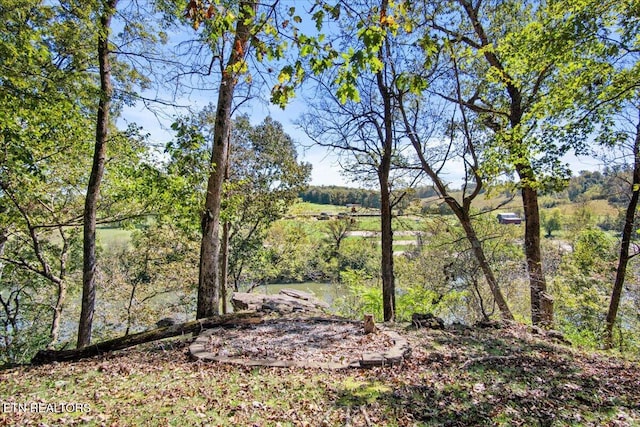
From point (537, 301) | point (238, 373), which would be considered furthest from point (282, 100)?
point (537, 301)

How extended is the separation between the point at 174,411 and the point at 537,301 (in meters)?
7.87

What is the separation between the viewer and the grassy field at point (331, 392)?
8.84 ft

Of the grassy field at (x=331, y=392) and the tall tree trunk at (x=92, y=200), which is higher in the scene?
the tall tree trunk at (x=92, y=200)

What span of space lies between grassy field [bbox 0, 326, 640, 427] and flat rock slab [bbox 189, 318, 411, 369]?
183 millimetres

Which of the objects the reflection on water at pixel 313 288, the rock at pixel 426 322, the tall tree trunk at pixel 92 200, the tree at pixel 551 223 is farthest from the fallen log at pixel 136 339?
the tree at pixel 551 223

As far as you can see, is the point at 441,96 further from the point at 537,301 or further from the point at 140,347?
the point at 140,347

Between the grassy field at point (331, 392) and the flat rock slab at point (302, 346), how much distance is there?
18cm

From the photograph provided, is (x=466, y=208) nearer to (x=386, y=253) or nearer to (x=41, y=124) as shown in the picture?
(x=386, y=253)

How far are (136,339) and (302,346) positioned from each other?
2355mm

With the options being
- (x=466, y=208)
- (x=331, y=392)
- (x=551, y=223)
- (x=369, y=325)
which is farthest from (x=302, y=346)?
(x=551, y=223)

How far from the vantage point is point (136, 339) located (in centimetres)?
469

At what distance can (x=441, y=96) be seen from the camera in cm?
Answer: 830

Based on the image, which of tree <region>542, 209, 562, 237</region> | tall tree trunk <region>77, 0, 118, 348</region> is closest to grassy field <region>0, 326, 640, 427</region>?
tall tree trunk <region>77, 0, 118, 348</region>

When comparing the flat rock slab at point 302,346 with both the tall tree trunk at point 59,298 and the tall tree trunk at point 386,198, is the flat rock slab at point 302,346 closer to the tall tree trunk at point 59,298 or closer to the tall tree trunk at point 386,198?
the tall tree trunk at point 386,198
